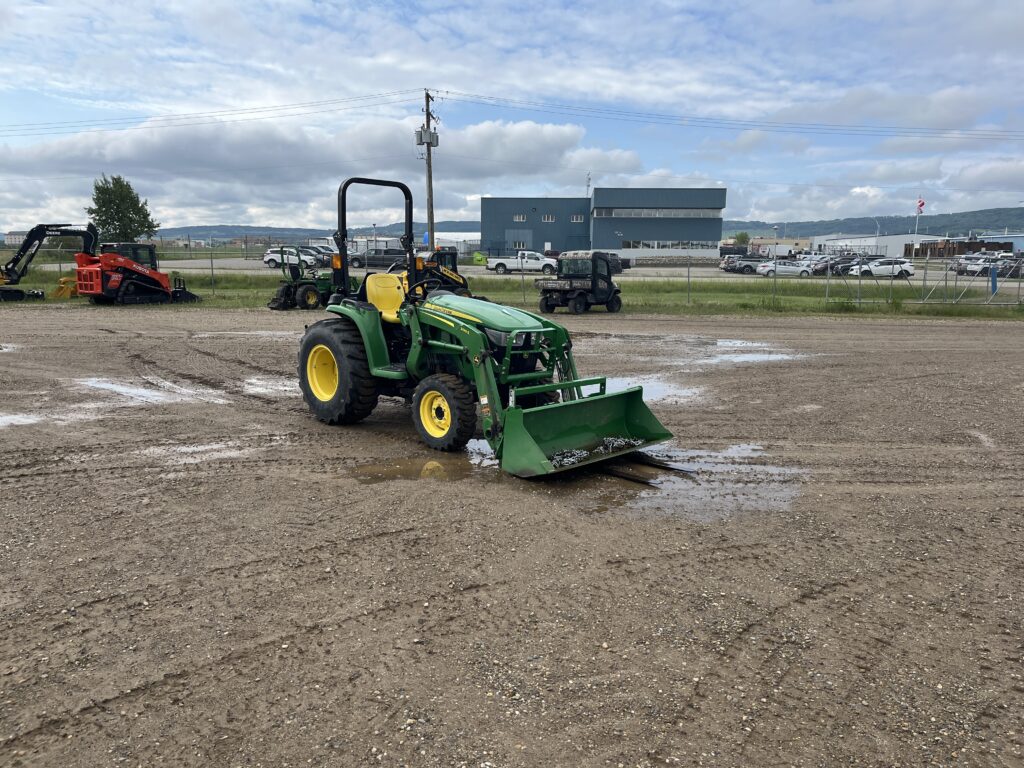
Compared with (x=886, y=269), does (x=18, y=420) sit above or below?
below

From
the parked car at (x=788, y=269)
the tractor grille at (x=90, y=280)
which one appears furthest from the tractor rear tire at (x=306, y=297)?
the parked car at (x=788, y=269)

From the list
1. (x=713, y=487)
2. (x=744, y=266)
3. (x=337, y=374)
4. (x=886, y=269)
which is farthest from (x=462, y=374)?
(x=744, y=266)

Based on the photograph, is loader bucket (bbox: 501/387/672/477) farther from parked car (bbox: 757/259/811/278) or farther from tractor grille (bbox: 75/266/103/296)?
parked car (bbox: 757/259/811/278)

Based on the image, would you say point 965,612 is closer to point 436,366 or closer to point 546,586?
point 546,586

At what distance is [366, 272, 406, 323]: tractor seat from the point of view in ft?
24.6

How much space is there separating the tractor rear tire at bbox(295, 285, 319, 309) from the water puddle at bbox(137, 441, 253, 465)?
49.7ft

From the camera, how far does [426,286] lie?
7.50 meters

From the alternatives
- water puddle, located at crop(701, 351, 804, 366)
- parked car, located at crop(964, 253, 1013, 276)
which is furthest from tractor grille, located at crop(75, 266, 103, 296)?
parked car, located at crop(964, 253, 1013, 276)

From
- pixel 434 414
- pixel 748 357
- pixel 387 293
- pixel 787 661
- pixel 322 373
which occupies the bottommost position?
pixel 787 661

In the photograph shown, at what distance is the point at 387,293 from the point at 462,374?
1.37 meters

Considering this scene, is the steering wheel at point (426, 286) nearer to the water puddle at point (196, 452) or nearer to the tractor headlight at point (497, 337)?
the tractor headlight at point (497, 337)

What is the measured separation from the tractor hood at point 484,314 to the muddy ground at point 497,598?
3.92 feet

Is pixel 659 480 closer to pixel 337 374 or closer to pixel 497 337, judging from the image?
pixel 497 337

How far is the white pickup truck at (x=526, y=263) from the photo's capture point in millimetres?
45200
